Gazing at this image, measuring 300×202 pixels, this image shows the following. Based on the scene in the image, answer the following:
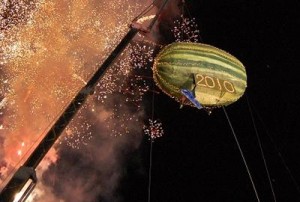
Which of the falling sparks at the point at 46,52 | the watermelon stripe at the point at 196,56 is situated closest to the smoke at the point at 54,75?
the falling sparks at the point at 46,52

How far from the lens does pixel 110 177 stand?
25.0 metres

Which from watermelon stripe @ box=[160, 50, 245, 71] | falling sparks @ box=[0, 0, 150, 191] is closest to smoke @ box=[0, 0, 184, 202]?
falling sparks @ box=[0, 0, 150, 191]

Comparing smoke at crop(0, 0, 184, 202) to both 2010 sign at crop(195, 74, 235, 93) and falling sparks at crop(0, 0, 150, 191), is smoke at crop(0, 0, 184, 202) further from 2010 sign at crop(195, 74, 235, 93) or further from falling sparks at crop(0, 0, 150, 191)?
2010 sign at crop(195, 74, 235, 93)

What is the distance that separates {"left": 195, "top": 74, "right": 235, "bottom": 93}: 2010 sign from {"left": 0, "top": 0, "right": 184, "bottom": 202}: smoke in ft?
35.8

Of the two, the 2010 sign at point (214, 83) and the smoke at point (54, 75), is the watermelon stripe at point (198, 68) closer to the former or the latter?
the 2010 sign at point (214, 83)

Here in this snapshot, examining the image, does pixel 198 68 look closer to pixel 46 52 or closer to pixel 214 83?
pixel 214 83

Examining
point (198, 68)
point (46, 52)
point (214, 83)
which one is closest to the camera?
point (198, 68)

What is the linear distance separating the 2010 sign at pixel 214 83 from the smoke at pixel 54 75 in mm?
10925

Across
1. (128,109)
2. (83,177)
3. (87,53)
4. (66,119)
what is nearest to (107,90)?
(128,109)

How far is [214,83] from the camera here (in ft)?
27.2

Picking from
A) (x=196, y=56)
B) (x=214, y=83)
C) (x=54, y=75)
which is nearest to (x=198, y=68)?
(x=196, y=56)

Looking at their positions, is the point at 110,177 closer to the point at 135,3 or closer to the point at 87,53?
the point at 87,53

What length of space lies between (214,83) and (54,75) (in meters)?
12.8

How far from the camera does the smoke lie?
60.7 ft
